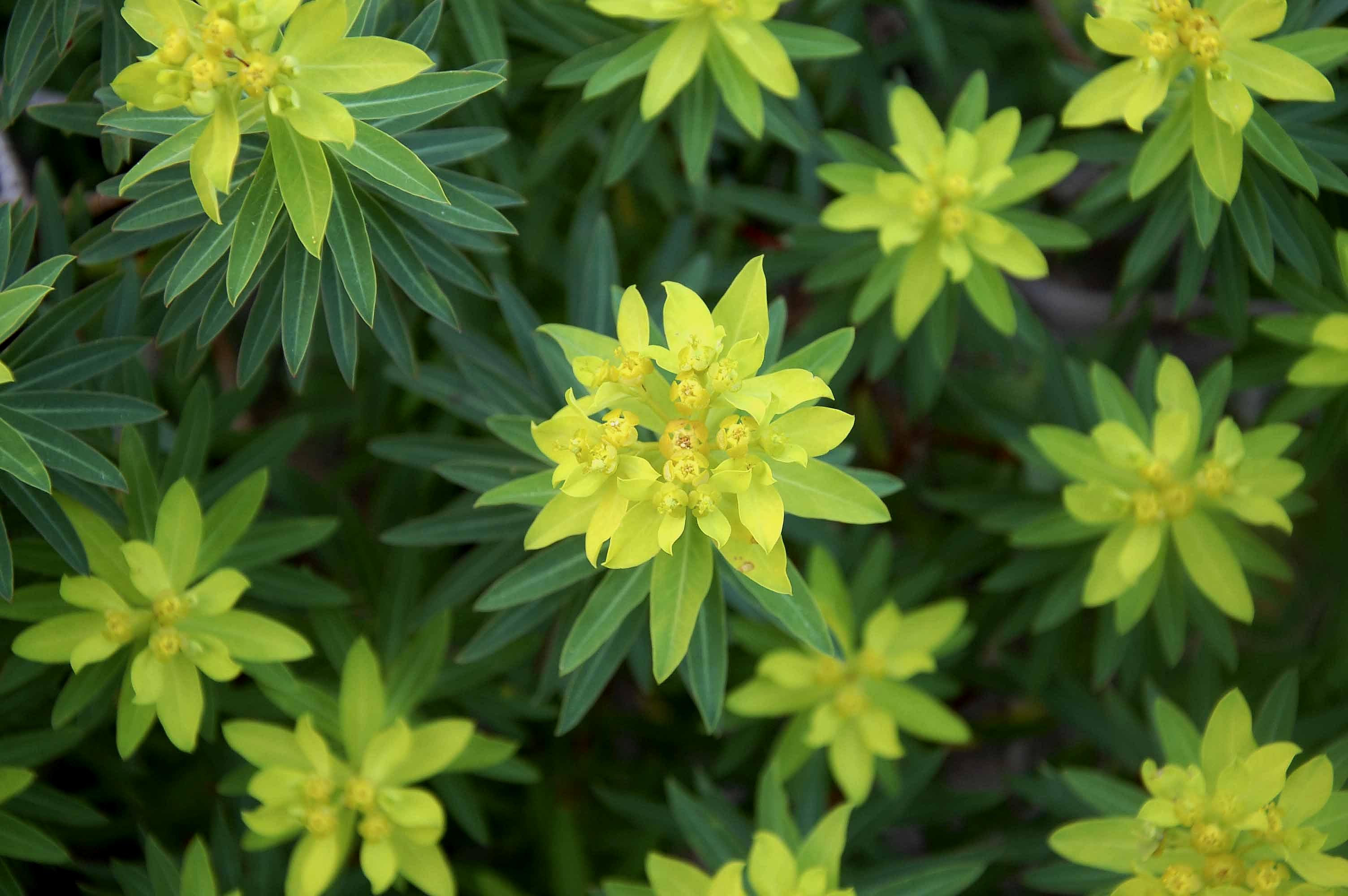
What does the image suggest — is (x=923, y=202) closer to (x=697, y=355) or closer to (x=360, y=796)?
(x=697, y=355)

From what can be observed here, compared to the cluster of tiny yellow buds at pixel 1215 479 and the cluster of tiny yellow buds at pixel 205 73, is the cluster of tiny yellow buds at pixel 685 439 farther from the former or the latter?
the cluster of tiny yellow buds at pixel 1215 479

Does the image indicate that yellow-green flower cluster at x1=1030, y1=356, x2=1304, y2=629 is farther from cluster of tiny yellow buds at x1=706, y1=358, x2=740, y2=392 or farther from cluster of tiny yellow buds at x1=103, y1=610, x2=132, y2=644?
cluster of tiny yellow buds at x1=103, y1=610, x2=132, y2=644

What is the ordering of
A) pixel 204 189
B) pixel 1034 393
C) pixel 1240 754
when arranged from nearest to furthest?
pixel 204 189 < pixel 1240 754 < pixel 1034 393

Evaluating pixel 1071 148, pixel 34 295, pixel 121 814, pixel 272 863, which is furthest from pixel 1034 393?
pixel 121 814

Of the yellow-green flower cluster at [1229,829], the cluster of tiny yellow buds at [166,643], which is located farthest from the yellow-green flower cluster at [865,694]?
the cluster of tiny yellow buds at [166,643]

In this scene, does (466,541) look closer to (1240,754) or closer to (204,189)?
(204,189)

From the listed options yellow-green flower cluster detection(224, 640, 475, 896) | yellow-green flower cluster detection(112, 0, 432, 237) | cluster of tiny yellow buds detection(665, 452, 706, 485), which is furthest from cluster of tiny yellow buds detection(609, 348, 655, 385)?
yellow-green flower cluster detection(224, 640, 475, 896)
